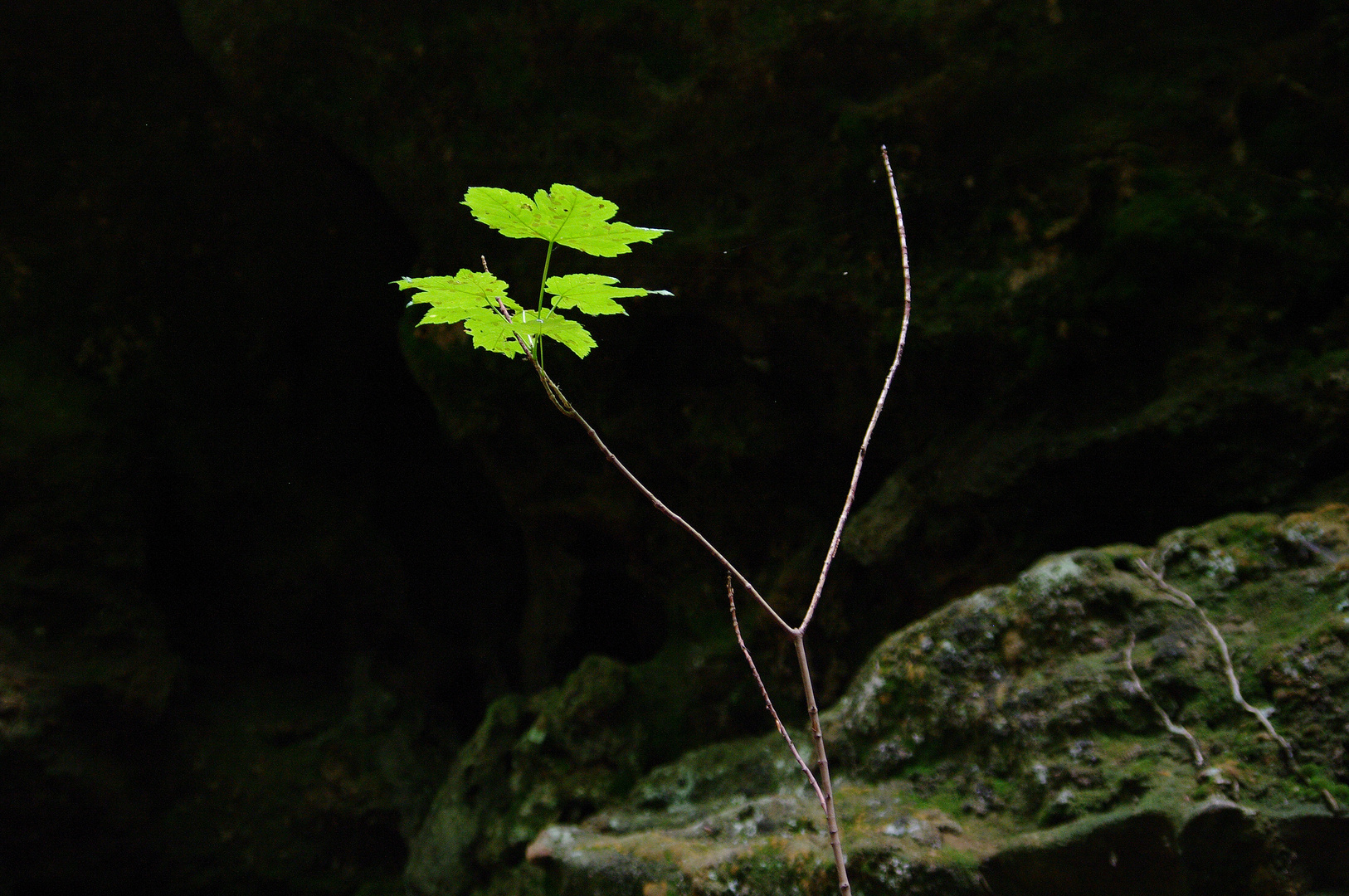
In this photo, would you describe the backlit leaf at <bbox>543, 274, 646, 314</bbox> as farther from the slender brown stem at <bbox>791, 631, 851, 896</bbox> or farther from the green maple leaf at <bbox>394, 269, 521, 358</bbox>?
the slender brown stem at <bbox>791, 631, 851, 896</bbox>

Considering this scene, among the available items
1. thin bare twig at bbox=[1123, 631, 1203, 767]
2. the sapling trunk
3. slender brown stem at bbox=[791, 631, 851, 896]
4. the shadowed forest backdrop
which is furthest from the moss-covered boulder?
slender brown stem at bbox=[791, 631, 851, 896]

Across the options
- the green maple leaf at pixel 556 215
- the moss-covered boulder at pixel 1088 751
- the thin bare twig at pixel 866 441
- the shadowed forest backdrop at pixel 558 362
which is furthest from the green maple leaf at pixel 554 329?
the shadowed forest backdrop at pixel 558 362

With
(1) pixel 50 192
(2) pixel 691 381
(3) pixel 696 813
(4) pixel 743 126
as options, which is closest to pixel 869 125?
(4) pixel 743 126

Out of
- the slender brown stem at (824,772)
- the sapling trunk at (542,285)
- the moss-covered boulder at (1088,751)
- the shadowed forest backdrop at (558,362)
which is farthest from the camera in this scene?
the shadowed forest backdrop at (558,362)

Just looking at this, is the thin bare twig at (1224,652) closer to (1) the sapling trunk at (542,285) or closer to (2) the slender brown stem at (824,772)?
(1) the sapling trunk at (542,285)

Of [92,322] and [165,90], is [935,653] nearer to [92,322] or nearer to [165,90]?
[92,322]

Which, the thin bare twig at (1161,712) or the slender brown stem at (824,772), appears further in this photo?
the thin bare twig at (1161,712)
